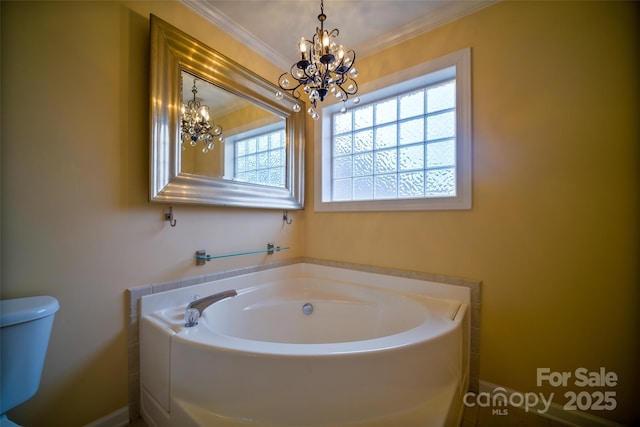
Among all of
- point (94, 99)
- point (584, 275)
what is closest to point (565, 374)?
point (584, 275)

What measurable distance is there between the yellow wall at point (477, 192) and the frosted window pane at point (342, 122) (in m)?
0.96

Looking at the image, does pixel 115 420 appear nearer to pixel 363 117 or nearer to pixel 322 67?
pixel 322 67

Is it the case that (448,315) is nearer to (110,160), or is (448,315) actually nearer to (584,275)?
(584,275)

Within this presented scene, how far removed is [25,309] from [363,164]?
7.08 feet

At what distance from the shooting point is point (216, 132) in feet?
5.75

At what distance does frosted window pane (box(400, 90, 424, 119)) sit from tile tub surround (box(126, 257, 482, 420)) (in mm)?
1249

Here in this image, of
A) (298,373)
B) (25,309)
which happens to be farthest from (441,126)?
(25,309)

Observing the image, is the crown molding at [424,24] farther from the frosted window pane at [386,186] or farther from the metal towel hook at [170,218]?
the metal towel hook at [170,218]

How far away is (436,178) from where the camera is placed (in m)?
1.87

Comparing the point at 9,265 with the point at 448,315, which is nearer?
the point at 9,265

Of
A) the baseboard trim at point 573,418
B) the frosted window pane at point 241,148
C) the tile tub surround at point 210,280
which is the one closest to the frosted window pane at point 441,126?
the tile tub surround at point 210,280

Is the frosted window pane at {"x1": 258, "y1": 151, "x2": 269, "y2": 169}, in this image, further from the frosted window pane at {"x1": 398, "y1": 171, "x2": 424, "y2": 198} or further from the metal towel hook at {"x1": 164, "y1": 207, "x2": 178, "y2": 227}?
the frosted window pane at {"x1": 398, "y1": 171, "x2": 424, "y2": 198}

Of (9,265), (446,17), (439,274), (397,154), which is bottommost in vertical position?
(439,274)

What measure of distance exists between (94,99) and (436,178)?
2133 millimetres
